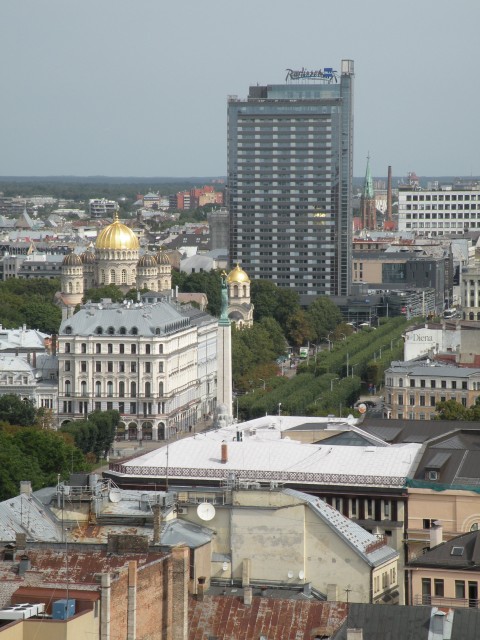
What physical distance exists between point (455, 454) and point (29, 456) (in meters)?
28.2

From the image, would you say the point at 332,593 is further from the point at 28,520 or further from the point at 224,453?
the point at 224,453

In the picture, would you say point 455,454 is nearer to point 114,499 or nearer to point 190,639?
point 114,499

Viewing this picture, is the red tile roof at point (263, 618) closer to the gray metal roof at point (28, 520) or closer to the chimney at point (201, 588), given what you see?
the chimney at point (201, 588)

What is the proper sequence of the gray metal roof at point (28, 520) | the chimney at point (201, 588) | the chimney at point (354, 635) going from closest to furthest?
the chimney at point (354, 635) → the chimney at point (201, 588) → the gray metal roof at point (28, 520)

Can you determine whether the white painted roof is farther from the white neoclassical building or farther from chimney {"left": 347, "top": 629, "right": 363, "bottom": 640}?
the white neoclassical building

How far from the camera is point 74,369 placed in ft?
503

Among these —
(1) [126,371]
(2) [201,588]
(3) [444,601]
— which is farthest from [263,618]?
(1) [126,371]

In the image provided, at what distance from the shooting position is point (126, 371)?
15425cm

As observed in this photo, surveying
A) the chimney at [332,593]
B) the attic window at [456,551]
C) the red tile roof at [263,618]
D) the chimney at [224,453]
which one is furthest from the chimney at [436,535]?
the red tile roof at [263,618]

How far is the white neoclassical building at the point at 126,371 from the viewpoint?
5990 inches

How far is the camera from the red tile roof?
179ft

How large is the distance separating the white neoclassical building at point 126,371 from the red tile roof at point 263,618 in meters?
93.3

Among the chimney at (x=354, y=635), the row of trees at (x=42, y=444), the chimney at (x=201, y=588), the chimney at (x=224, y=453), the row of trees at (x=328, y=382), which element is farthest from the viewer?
the row of trees at (x=328, y=382)

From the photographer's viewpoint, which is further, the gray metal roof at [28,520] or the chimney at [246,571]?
the gray metal roof at [28,520]
